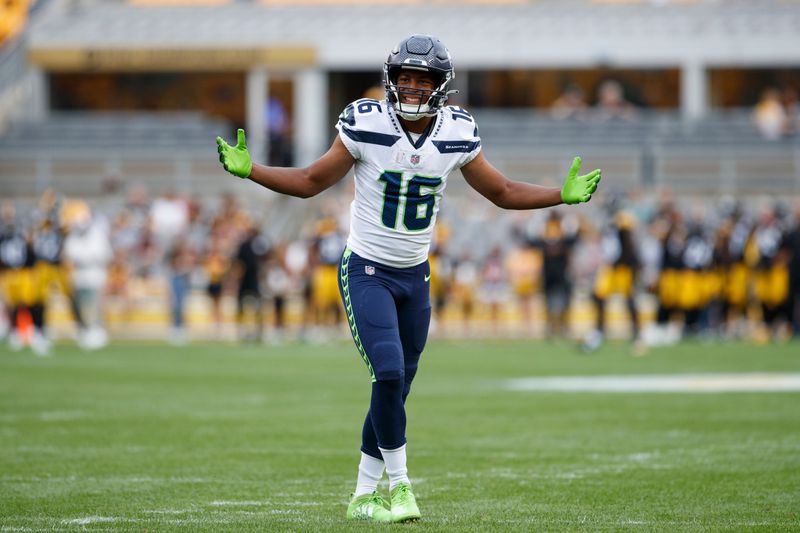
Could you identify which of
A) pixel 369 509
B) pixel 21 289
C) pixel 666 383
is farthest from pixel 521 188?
pixel 21 289

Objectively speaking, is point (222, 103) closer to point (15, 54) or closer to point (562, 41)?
point (15, 54)

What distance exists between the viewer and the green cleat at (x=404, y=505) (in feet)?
19.3

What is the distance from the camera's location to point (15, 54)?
105 feet

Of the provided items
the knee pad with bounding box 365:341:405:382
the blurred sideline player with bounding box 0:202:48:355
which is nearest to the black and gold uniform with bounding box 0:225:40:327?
the blurred sideline player with bounding box 0:202:48:355

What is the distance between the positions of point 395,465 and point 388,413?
244 millimetres

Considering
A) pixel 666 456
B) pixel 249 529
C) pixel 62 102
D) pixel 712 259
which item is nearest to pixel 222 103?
pixel 62 102

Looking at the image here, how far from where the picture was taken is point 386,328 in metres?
6.02

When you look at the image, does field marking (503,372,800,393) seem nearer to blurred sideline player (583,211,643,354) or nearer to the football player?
blurred sideline player (583,211,643,354)

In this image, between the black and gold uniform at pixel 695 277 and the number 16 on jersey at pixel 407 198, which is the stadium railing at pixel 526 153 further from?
the number 16 on jersey at pixel 407 198

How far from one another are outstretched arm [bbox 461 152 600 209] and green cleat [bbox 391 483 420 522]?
1.43 meters

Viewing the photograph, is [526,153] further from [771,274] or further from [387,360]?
[387,360]

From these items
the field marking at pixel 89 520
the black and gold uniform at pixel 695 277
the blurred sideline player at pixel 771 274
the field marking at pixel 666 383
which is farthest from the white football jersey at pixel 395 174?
the blurred sideline player at pixel 771 274

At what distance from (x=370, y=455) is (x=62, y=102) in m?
28.7

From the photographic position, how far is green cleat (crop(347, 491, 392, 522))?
602 cm
